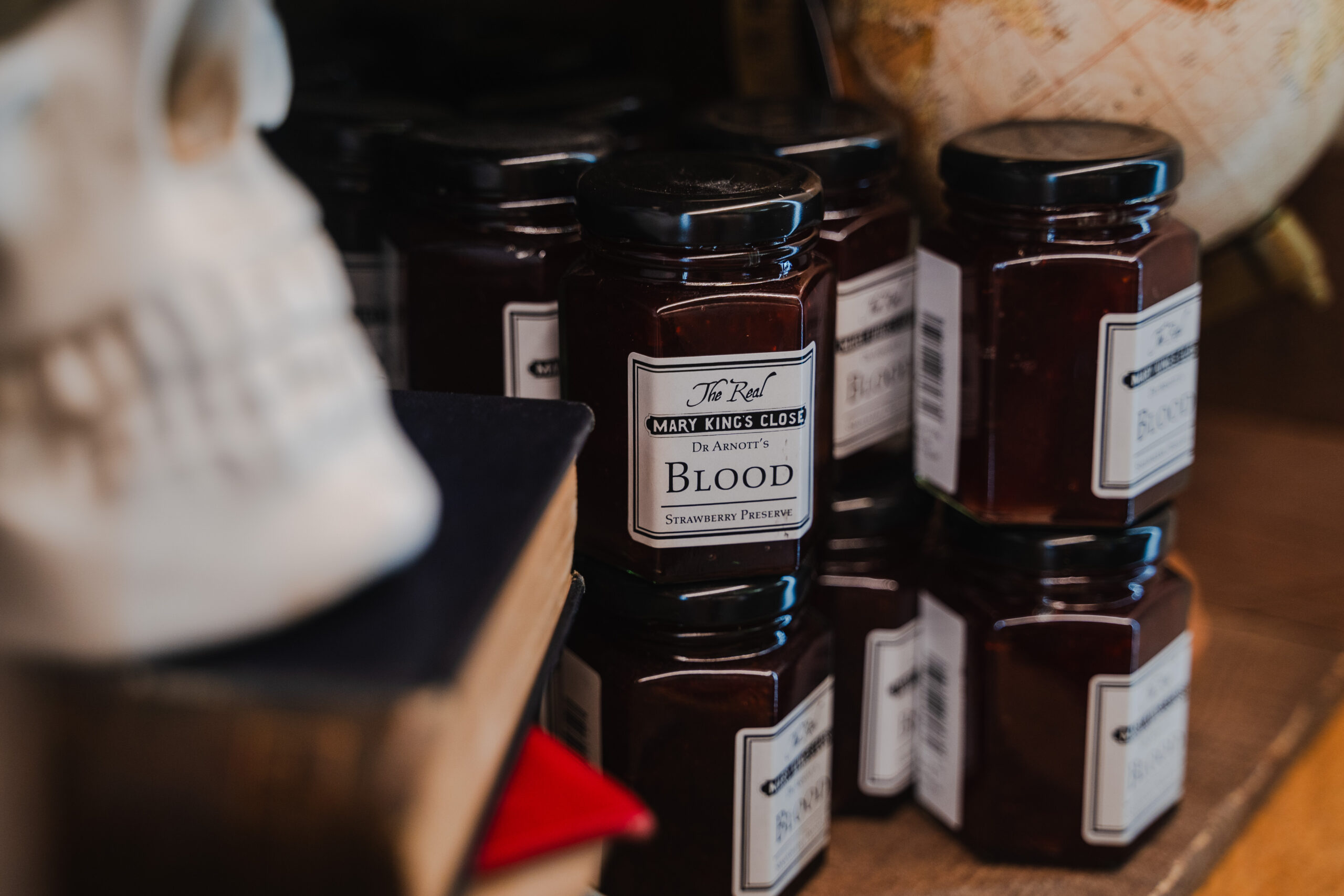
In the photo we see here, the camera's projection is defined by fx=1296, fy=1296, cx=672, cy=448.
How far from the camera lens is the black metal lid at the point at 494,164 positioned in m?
0.69

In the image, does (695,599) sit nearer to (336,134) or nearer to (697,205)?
(697,205)

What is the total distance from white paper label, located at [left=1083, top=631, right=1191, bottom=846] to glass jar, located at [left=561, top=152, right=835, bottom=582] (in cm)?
23

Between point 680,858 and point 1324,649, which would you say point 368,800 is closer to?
point 680,858

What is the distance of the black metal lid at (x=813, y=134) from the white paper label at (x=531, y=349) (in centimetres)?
17

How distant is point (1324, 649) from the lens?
1.00m

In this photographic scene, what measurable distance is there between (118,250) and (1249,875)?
0.72 meters

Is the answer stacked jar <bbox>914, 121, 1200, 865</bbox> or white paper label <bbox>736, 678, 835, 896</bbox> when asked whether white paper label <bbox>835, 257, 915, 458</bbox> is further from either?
white paper label <bbox>736, 678, 835, 896</bbox>

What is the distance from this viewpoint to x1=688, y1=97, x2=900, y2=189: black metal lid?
744mm

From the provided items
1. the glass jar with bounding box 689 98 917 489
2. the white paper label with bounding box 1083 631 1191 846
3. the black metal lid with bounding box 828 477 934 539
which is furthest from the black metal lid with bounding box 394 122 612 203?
the white paper label with bounding box 1083 631 1191 846

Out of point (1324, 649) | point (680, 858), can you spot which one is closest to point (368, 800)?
point (680, 858)

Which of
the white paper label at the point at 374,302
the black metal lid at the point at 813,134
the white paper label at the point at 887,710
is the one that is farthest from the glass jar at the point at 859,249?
the white paper label at the point at 374,302

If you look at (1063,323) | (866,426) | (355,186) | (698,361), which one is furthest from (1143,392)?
(355,186)

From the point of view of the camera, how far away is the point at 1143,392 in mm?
712

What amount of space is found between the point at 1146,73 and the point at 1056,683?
1.22 feet
